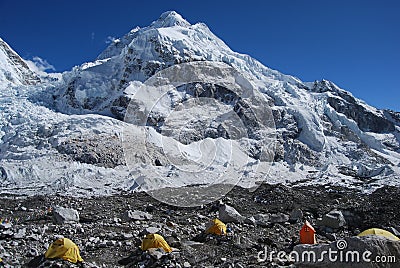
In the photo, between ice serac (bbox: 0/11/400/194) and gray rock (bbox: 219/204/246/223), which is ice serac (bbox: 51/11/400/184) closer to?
ice serac (bbox: 0/11/400/194)

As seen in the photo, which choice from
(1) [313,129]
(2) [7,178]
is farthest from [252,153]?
(2) [7,178]

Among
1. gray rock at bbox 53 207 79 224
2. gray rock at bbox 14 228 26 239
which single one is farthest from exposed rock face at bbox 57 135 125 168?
gray rock at bbox 14 228 26 239

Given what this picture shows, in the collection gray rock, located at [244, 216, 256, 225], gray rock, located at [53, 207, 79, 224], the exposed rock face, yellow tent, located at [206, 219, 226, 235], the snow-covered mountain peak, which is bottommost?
yellow tent, located at [206, 219, 226, 235]

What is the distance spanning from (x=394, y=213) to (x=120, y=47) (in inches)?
3893

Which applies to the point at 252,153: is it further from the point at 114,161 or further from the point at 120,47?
the point at 120,47

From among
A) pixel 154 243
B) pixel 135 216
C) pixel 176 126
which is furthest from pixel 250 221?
pixel 176 126

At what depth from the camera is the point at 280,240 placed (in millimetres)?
16391

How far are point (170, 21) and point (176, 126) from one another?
171 ft

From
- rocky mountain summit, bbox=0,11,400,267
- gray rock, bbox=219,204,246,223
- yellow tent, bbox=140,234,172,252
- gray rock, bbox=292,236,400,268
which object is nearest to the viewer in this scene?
gray rock, bbox=292,236,400,268

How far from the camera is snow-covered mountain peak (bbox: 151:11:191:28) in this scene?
4161 inches

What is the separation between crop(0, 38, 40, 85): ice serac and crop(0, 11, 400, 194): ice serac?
456 millimetres

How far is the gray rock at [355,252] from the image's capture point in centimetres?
785

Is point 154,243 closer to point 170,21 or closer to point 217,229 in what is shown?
point 217,229

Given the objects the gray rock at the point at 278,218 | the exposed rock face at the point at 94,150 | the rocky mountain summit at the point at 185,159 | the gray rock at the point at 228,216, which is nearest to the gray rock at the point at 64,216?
the rocky mountain summit at the point at 185,159
